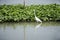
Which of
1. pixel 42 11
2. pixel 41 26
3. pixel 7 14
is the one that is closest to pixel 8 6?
pixel 7 14

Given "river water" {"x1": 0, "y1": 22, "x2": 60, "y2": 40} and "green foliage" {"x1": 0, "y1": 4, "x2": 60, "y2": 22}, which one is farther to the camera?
"green foliage" {"x1": 0, "y1": 4, "x2": 60, "y2": 22}

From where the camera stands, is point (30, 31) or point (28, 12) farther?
point (28, 12)

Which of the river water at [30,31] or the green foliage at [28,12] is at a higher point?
the green foliage at [28,12]

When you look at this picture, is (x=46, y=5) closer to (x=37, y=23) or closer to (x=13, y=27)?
(x=37, y=23)

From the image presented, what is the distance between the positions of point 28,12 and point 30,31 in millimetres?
1465

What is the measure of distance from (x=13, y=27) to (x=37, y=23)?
854 mm

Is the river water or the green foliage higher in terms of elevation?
the green foliage

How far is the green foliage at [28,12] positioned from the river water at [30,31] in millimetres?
310

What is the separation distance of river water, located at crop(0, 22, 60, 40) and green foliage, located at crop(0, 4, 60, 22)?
12.2 inches

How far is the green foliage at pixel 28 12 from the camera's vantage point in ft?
27.4

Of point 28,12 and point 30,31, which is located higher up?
point 28,12

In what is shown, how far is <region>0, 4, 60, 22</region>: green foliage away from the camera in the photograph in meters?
8.35

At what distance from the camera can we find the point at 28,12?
8.66 m

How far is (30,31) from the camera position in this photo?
7309mm
